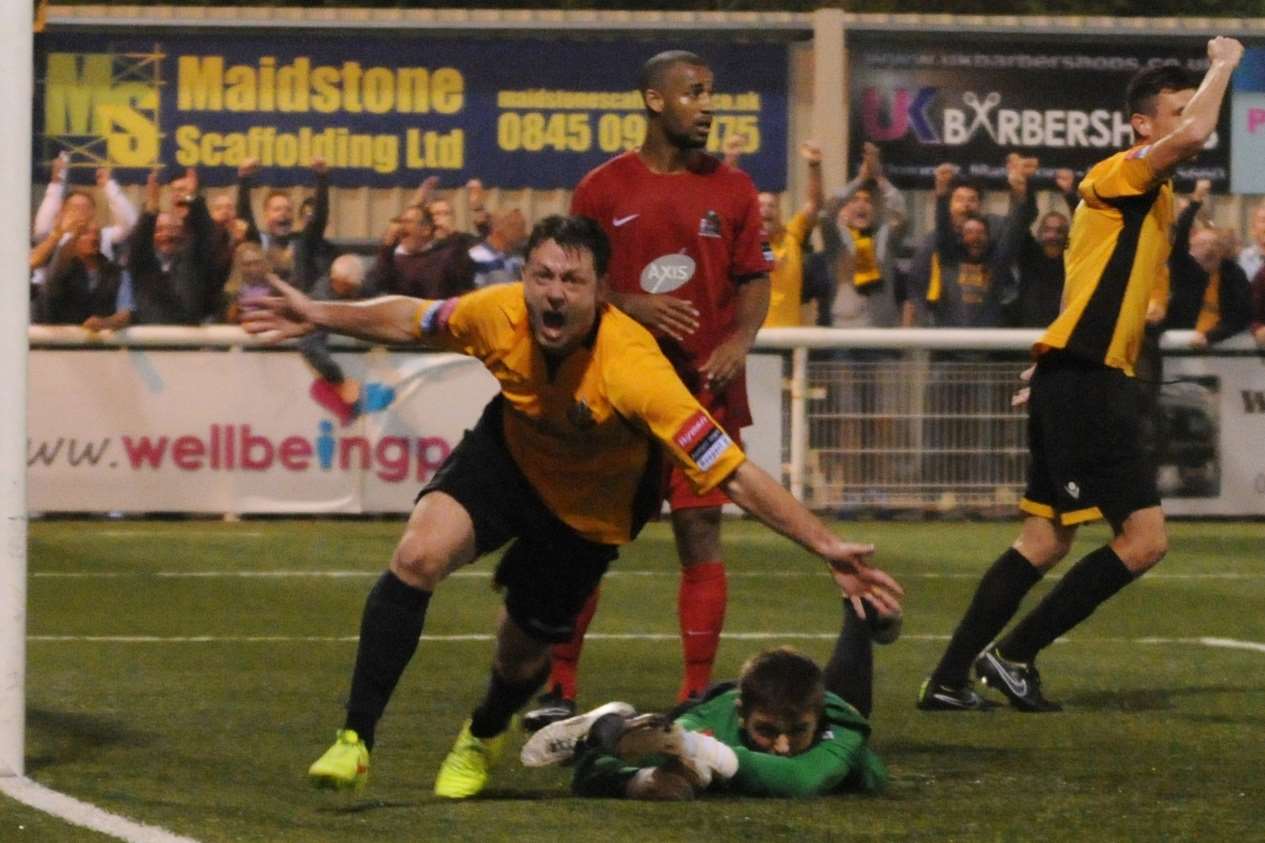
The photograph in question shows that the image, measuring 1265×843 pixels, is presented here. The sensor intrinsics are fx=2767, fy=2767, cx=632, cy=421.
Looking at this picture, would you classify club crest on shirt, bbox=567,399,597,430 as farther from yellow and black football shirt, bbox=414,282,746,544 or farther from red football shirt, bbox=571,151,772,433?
red football shirt, bbox=571,151,772,433

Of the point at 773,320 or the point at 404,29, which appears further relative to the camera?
the point at 404,29

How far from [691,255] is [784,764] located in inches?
75.8

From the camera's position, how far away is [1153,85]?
8359mm

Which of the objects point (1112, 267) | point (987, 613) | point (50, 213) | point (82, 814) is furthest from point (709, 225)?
point (50, 213)

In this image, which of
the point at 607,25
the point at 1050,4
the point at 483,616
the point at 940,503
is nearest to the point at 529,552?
the point at 483,616

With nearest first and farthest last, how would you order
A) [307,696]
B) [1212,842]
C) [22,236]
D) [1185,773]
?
[1212,842]
[22,236]
[1185,773]
[307,696]

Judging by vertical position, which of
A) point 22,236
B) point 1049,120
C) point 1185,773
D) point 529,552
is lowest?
point 1185,773

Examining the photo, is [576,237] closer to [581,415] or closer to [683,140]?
[581,415]

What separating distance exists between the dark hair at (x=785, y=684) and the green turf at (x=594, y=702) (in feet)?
0.78

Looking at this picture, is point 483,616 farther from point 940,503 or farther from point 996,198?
point 996,198

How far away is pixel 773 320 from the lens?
17.0 metres

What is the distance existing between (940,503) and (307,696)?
8.49 metres

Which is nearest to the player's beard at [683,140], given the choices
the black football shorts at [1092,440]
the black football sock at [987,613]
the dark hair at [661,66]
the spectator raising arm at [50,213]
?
the dark hair at [661,66]

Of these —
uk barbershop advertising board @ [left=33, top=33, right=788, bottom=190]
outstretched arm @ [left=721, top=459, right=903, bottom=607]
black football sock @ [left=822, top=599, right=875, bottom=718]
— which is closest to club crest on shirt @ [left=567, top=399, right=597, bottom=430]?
outstretched arm @ [left=721, top=459, right=903, bottom=607]
